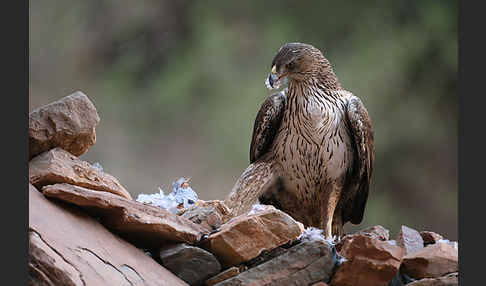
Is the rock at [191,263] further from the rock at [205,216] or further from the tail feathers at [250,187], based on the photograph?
the tail feathers at [250,187]

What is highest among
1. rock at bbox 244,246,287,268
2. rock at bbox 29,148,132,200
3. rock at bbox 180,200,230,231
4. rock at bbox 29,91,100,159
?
rock at bbox 29,91,100,159

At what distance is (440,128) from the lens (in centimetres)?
313

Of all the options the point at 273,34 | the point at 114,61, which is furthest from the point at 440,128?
the point at 114,61

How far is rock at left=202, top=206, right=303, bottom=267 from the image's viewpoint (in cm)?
115

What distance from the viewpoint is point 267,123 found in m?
1.79

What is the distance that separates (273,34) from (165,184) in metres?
0.98

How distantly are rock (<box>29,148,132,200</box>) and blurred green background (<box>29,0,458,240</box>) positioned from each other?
1.78m

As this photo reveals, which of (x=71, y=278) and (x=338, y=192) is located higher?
(x=338, y=192)

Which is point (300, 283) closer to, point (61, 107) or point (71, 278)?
point (71, 278)

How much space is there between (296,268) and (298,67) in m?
0.70

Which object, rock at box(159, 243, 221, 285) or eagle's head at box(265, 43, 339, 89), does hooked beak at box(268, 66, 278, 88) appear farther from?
rock at box(159, 243, 221, 285)

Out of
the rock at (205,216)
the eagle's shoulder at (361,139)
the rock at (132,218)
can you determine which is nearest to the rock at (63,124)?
the rock at (132,218)

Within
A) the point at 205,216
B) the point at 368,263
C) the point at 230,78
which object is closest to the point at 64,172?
the point at 205,216

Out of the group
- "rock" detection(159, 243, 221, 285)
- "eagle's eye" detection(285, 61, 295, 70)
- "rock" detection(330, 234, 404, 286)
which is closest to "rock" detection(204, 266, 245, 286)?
"rock" detection(159, 243, 221, 285)
